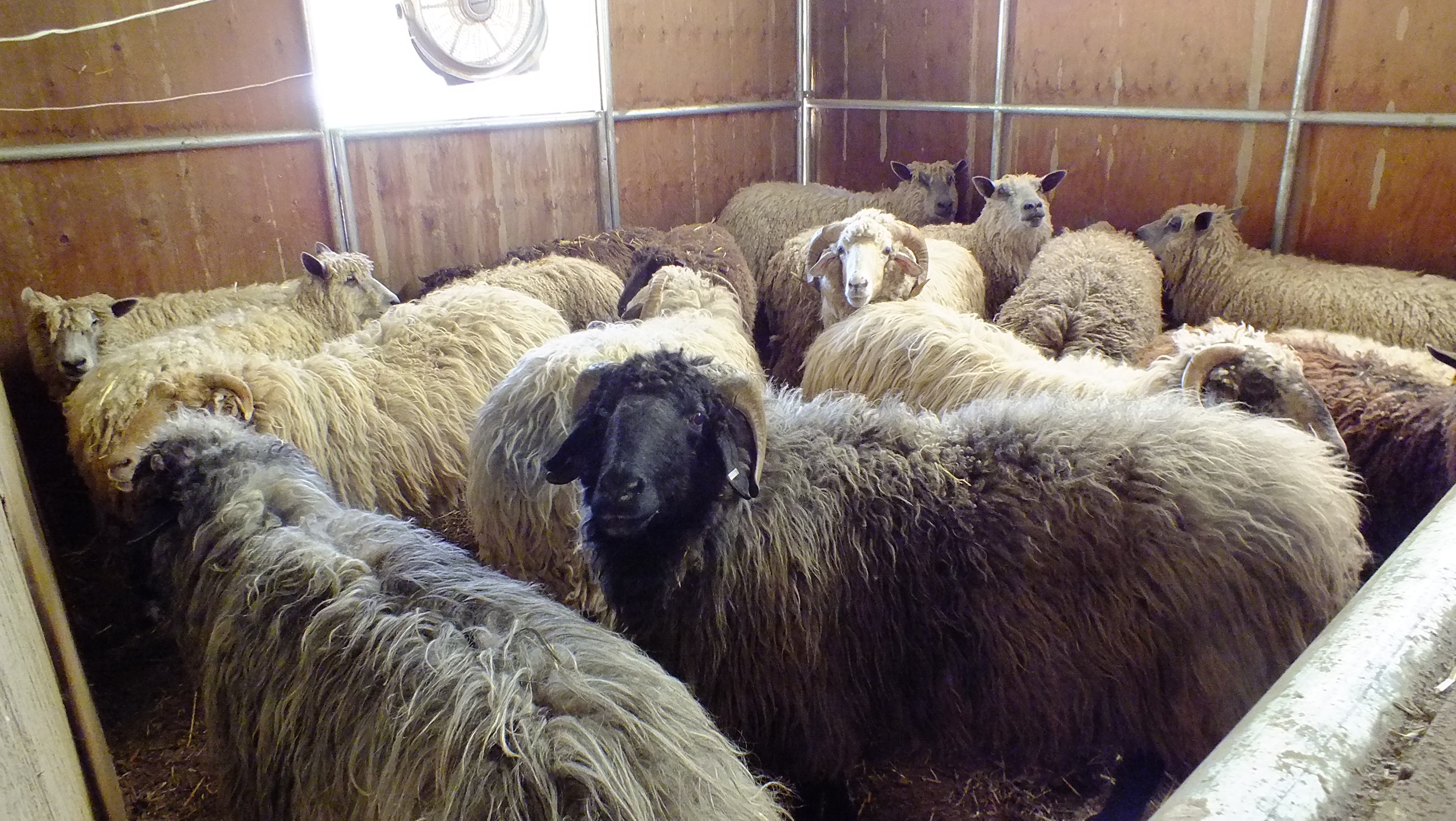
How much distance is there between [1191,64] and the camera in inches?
252

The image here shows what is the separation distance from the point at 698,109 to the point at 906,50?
2255 millimetres

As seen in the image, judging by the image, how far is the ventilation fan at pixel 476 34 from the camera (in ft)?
19.7

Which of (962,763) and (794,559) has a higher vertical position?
(794,559)

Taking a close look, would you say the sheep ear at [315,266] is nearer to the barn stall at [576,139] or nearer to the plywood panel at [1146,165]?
the barn stall at [576,139]

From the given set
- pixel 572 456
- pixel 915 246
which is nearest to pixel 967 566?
pixel 572 456

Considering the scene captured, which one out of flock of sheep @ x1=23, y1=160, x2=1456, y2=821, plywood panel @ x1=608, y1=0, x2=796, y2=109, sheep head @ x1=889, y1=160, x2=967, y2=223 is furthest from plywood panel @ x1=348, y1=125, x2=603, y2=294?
sheep head @ x1=889, y1=160, x2=967, y2=223

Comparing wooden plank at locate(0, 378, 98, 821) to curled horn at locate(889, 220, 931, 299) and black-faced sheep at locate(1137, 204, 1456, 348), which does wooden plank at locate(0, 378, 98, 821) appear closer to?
curled horn at locate(889, 220, 931, 299)

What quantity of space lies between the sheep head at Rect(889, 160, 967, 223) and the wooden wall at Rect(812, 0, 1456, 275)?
1.27 feet

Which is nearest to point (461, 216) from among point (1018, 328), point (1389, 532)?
point (1018, 328)

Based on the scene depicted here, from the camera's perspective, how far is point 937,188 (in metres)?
7.82

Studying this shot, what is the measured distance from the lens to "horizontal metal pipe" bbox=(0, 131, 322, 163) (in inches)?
183

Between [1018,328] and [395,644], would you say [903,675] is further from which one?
[1018,328]

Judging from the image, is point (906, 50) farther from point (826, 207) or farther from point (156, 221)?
point (156, 221)

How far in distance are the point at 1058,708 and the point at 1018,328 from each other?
3.23 meters
